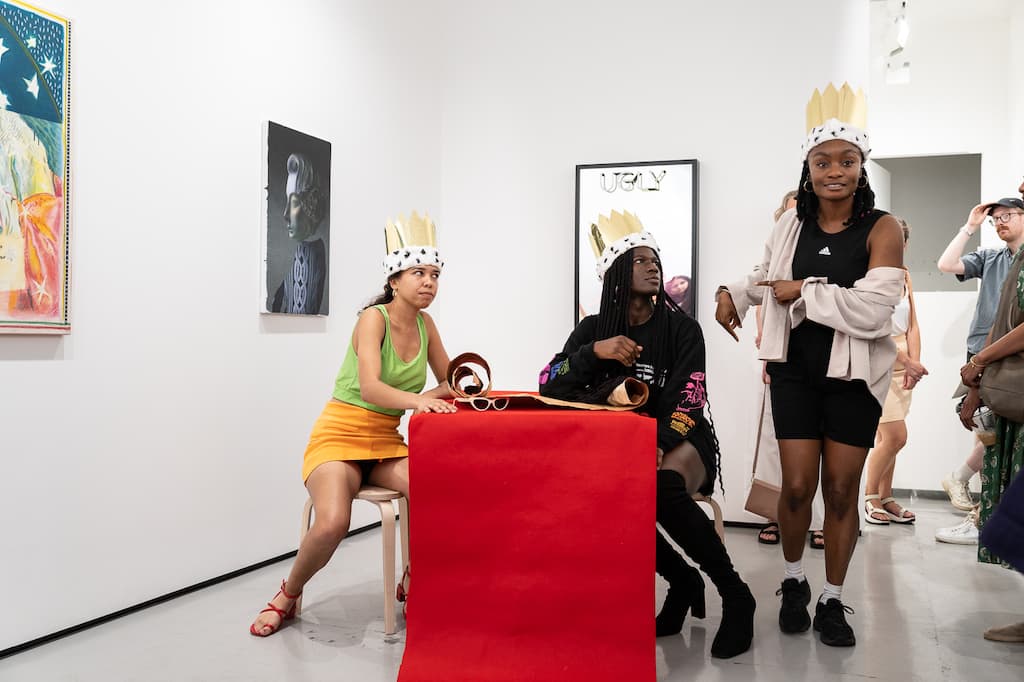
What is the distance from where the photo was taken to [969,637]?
119 inches

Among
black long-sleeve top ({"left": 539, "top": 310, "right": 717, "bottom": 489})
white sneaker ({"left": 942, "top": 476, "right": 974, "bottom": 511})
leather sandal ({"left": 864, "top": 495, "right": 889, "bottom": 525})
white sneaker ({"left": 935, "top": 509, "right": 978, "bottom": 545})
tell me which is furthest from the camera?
white sneaker ({"left": 942, "top": 476, "right": 974, "bottom": 511})

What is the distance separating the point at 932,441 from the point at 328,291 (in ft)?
14.0

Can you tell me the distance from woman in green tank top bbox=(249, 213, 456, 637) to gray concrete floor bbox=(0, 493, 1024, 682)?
0.72 feet

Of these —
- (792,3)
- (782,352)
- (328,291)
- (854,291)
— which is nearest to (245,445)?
(328,291)

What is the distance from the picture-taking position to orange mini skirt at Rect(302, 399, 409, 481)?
10.1 feet

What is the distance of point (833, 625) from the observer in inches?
114

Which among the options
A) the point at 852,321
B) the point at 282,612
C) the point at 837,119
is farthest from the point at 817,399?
the point at 282,612

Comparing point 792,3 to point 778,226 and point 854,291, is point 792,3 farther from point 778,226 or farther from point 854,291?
point 854,291

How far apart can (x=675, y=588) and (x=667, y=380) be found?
698mm

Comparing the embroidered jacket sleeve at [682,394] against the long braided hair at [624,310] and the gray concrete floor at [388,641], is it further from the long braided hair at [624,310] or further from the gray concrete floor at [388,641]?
the gray concrete floor at [388,641]

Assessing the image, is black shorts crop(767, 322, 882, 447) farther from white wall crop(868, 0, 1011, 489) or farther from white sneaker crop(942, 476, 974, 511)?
white wall crop(868, 0, 1011, 489)

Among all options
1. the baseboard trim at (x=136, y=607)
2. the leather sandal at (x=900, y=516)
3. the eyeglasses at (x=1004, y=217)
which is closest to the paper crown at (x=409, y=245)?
the baseboard trim at (x=136, y=607)

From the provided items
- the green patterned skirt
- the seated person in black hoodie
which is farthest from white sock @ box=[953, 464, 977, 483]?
the seated person in black hoodie

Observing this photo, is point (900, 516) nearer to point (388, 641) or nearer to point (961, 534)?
point (961, 534)
